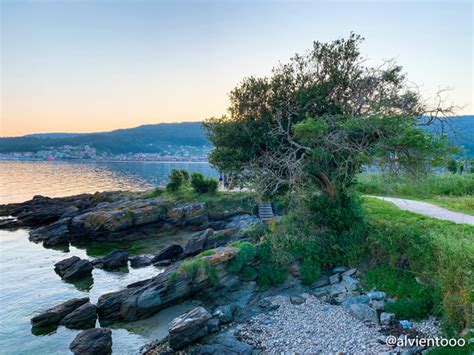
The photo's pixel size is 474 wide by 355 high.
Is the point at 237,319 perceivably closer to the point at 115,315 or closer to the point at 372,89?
the point at 115,315

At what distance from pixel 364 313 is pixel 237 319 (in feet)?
17.2

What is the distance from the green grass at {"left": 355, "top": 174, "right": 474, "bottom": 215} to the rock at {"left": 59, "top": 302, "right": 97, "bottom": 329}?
15.3 m

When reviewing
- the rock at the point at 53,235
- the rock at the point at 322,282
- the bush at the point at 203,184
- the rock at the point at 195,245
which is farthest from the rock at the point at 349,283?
the rock at the point at 53,235

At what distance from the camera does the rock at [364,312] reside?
12.2 meters

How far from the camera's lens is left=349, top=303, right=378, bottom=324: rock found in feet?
40.0

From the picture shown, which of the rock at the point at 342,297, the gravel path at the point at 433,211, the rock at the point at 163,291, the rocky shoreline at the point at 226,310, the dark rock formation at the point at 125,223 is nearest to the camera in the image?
the rocky shoreline at the point at 226,310

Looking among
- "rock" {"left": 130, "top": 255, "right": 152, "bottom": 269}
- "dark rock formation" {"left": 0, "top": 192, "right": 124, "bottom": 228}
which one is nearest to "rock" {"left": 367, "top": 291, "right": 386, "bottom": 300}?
"rock" {"left": 130, "top": 255, "right": 152, "bottom": 269}

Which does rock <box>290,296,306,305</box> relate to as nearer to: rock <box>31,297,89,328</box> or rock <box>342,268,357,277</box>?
rock <box>342,268,357,277</box>

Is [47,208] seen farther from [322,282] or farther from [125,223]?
[322,282]

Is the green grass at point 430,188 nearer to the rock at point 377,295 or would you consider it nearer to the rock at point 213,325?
the rock at point 377,295

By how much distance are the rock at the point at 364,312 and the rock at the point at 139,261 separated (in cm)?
1528

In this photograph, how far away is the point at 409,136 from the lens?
43.8 feet

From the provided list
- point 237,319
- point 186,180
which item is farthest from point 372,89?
point 186,180

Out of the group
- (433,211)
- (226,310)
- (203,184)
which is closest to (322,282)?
(226,310)
